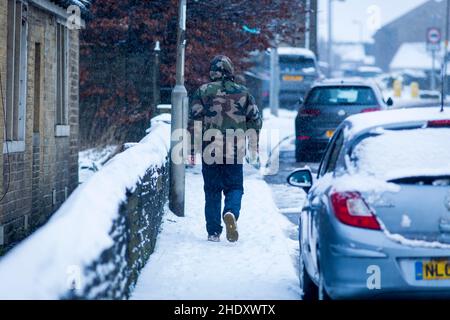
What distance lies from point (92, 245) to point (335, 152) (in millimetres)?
2613

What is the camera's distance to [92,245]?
4820 mm

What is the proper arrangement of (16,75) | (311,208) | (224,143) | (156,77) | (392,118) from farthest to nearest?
1. (156,77)
2. (16,75)
3. (224,143)
4. (311,208)
5. (392,118)

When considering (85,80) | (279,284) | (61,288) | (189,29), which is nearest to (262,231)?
(279,284)

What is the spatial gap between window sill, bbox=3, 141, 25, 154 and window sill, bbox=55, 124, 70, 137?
2.18 metres

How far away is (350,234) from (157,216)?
13.5 ft

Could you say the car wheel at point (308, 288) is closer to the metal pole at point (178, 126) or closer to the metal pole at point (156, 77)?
the metal pole at point (178, 126)

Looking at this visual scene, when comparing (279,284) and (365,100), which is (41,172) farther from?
(365,100)

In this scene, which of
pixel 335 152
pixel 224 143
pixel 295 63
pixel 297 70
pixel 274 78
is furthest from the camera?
pixel 295 63

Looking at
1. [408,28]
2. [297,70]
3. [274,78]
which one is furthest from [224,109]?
[408,28]

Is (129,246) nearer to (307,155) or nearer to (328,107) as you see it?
(328,107)

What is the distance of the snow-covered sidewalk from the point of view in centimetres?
747

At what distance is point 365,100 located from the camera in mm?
18781

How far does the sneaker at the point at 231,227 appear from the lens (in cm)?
Answer: 987

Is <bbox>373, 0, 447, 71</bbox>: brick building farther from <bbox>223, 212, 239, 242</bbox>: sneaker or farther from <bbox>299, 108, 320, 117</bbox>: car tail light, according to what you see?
<bbox>223, 212, 239, 242</bbox>: sneaker
